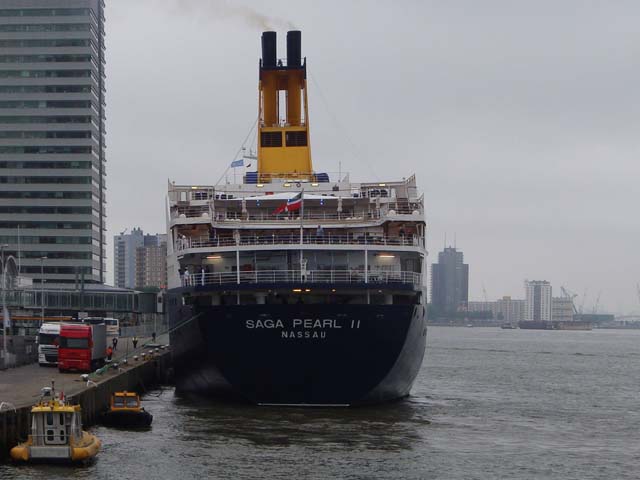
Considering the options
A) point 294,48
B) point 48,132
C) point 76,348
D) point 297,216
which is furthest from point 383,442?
point 48,132

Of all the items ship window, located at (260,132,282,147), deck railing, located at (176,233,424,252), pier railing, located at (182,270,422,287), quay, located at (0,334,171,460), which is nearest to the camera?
quay, located at (0,334,171,460)

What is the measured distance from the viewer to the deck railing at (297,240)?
5144cm

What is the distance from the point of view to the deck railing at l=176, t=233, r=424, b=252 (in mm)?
51438

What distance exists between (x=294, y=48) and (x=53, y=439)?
3994 centimetres

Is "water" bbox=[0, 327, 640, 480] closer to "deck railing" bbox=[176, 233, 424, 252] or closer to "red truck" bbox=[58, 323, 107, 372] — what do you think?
"red truck" bbox=[58, 323, 107, 372]

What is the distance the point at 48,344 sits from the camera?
66.1 m

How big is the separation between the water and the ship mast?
1738 centimetres

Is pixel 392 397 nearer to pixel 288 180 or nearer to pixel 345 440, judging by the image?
pixel 345 440

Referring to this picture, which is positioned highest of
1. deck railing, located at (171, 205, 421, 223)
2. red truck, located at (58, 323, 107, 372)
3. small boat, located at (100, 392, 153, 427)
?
deck railing, located at (171, 205, 421, 223)

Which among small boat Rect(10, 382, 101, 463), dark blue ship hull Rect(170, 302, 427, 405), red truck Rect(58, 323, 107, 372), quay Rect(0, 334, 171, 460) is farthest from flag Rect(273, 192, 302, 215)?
small boat Rect(10, 382, 101, 463)

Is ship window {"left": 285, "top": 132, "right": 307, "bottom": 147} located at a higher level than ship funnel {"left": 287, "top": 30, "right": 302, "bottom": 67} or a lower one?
lower

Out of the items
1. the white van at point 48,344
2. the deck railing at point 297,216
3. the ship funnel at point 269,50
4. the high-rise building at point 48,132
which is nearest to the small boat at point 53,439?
the deck railing at point 297,216

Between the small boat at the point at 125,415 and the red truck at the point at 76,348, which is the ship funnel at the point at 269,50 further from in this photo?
the small boat at the point at 125,415

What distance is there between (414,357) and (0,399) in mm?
20273
